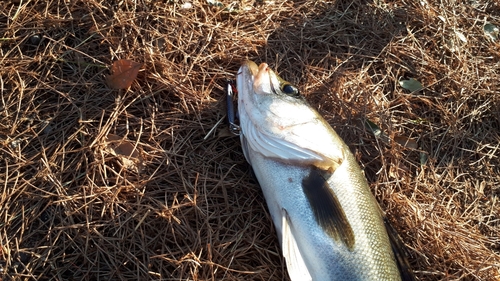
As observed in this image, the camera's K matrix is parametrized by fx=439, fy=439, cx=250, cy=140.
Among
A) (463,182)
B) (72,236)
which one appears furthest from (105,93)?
(463,182)

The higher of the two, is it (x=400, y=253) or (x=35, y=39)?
(x=400, y=253)

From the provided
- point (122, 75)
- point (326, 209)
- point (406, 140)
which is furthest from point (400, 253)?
point (122, 75)

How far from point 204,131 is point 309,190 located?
0.92 meters

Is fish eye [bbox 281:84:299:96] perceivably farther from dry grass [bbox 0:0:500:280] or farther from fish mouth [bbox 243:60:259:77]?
dry grass [bbox 0:0:500:280]

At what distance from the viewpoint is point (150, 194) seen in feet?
9.75

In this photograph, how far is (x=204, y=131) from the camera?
3223 millimetres

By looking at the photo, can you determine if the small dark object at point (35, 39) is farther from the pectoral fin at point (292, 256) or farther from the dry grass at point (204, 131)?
the pectoral fin at point (292, 256)

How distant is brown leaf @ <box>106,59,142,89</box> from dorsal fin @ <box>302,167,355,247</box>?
148cm

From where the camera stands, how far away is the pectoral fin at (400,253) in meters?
2.82

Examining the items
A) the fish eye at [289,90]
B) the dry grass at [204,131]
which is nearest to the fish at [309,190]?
the fish eye at [289,90]

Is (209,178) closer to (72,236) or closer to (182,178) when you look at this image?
(182,178)

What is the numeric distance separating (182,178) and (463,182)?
7.29 ft

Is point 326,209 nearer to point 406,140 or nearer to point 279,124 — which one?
point 279,124

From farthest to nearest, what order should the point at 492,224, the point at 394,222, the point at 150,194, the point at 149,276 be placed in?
the point at 492,224, the point at 394,222, the point at 150,194, the point at 149,276
